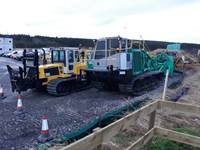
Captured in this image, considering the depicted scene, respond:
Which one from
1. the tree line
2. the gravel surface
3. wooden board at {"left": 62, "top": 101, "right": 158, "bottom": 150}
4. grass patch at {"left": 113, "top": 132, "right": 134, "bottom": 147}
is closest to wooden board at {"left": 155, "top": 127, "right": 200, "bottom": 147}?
wooden board at {"left": 62, "top": 101, "right": 158, "bottom": 150}

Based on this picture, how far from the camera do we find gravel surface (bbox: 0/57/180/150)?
5703 mm

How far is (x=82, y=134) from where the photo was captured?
5.33 metres

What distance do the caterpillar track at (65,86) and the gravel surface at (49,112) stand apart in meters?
0.34

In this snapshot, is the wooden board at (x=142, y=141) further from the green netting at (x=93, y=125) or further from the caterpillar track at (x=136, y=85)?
the caterpillar track at (x=136, y=85)

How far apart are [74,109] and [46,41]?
61.6 m

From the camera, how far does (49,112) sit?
7676mm

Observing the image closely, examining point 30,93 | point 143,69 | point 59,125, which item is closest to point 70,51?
point 30,93

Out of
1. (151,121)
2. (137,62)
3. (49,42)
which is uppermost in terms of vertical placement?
(49,42)

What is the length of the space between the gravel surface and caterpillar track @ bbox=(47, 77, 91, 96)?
1.11 ft

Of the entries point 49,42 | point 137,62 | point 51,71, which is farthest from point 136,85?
point 49,42

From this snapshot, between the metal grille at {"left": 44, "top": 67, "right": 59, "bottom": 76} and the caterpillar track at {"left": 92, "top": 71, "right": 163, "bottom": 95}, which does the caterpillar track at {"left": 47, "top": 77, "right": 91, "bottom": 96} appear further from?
the caterpillar track at {"left": 92, "top": 71, "right": 163, "bottom": 95}

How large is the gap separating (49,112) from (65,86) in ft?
10.1

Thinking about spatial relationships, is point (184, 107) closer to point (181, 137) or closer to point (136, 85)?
point (181, 137)

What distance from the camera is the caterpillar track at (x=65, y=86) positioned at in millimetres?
9898
